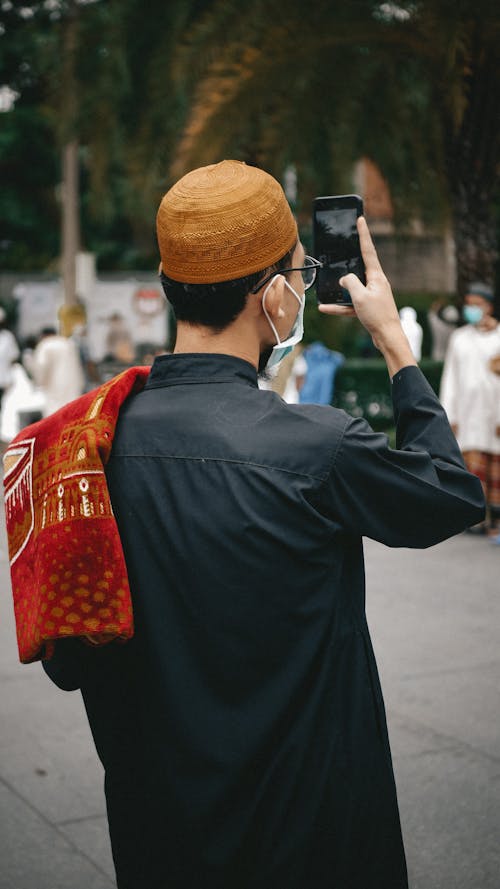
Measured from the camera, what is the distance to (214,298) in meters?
1.82

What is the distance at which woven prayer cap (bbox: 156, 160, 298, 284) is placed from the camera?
69.9 inches

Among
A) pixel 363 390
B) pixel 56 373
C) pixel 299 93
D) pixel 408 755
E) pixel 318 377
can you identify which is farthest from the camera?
pixel 363 390

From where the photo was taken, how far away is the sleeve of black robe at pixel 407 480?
1.73 meters

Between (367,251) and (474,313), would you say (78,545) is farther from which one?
(474,313)

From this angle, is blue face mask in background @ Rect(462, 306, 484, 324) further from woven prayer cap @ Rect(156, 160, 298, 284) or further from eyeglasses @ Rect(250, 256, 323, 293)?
woven prayer cap @ Rect(156, 160, 298, 284)

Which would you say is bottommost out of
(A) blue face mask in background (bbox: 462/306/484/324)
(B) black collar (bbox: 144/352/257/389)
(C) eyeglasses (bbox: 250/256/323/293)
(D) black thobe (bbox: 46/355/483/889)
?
(A) blue face mask in background (bbox: 462/306/484/324)

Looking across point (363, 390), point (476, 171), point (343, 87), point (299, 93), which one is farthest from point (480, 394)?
point (363, 390)

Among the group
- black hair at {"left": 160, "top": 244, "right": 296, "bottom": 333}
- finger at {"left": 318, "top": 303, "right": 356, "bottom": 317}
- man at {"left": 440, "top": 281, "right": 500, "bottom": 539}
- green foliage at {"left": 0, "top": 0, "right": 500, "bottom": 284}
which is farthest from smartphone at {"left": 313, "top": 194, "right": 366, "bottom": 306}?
man at {"left": 440, "top": 281, "right": 500, "bottom": 539}

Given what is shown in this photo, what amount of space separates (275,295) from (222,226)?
14 cm

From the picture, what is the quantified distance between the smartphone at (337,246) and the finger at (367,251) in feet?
0.06

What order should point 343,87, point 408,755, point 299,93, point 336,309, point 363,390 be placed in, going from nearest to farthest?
point 336,309 < point 408,755 < point 299,93 < point 343,87 < point 363,390

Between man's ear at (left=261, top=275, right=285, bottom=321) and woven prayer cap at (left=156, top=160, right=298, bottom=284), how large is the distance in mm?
34

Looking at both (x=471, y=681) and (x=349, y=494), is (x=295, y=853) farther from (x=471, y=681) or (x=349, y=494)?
(x=471, y=681)

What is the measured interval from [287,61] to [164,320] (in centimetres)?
1063
